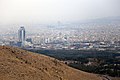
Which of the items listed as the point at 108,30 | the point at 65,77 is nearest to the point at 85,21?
the point at 108,30

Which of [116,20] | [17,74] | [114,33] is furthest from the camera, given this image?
[116,20]

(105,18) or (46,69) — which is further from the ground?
(105,18)

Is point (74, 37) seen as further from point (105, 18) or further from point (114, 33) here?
point (105, 18)

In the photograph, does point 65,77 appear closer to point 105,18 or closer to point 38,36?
point 38,36

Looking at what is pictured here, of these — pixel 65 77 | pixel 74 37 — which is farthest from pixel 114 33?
pixel 65 77

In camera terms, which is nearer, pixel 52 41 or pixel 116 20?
Result: pixel 52 41

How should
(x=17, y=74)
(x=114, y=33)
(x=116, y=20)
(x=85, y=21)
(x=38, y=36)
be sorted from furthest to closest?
1. (x=85, y=21)
2. (x=116, y=20)
3. (x=38, y=36)
4. (x=114, y=33)
5. (x=17, y=74)
